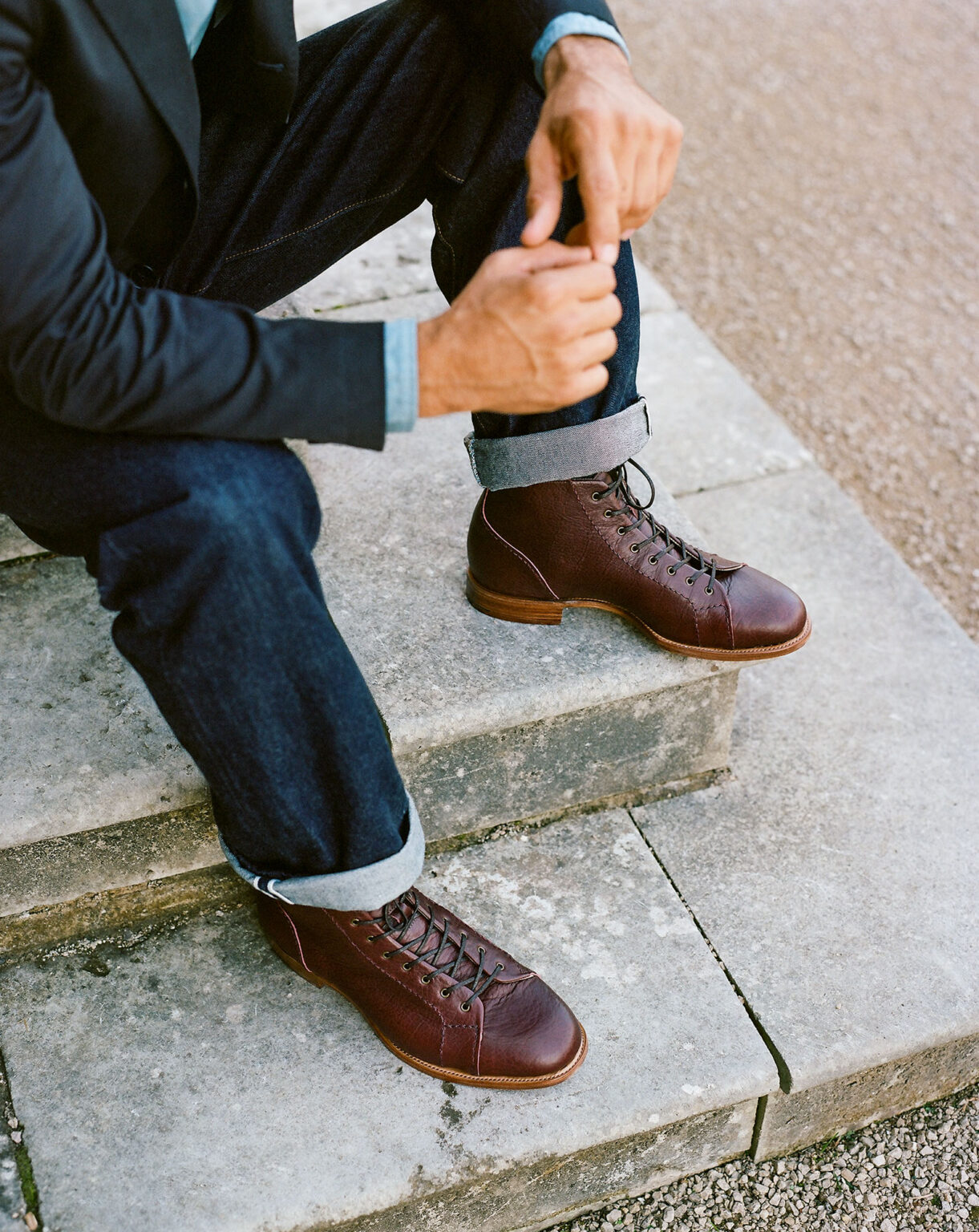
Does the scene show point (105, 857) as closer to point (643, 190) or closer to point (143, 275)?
point (143, 275)

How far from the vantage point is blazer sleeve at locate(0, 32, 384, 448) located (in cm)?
110

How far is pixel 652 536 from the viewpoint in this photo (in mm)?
1782

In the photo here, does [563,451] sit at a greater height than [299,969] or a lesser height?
greater

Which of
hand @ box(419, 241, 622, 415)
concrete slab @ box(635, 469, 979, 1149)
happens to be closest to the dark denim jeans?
hand @ box(419, 241, 622, 415)

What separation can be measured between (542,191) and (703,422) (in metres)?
1.40

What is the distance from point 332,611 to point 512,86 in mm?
883

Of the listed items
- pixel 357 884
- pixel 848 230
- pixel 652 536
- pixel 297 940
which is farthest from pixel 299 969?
pixel 848 230

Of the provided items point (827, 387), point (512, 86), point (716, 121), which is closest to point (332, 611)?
point (512, 86)

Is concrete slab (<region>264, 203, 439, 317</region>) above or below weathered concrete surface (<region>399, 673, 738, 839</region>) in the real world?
above

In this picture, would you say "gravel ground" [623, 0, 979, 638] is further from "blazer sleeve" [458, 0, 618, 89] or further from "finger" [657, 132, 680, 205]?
"blazer sleeve" [458, 0, 618, 89]

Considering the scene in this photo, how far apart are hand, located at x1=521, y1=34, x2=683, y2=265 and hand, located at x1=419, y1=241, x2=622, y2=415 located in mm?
94

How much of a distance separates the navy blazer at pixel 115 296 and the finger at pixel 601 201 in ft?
1.09

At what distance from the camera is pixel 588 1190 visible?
62.9 inches

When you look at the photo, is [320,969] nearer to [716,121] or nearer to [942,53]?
[716,121]
